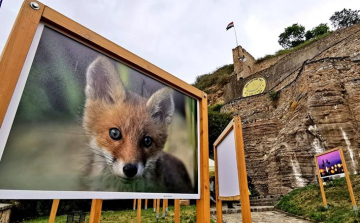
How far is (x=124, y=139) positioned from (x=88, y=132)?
0.25 meters

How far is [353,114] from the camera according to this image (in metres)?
8.31

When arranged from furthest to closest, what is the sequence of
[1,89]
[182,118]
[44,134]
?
[182,118] → [44,134] → [1,89]

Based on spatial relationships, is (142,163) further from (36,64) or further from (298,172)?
(298,172)

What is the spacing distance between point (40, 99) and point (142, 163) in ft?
2.57

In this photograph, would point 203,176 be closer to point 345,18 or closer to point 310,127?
point 310,127

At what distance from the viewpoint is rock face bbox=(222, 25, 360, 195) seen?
8227mm

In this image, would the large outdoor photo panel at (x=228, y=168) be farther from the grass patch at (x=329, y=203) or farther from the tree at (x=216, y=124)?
the tree at (x=216, y=124)

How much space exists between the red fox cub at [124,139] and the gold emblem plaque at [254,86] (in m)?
18.7

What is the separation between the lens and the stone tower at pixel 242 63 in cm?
2448

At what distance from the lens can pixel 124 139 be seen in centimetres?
146

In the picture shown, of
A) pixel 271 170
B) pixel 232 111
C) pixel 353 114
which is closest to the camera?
pixel 353 114

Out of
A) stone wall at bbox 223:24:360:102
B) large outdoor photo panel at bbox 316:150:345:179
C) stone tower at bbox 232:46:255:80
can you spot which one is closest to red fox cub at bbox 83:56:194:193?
large outdoor photo panel at bbox 316:150:345:179

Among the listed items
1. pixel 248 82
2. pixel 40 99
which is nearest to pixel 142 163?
pixel 40 99

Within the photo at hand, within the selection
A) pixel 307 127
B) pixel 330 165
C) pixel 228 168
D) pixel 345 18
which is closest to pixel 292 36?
pixel 345 18
